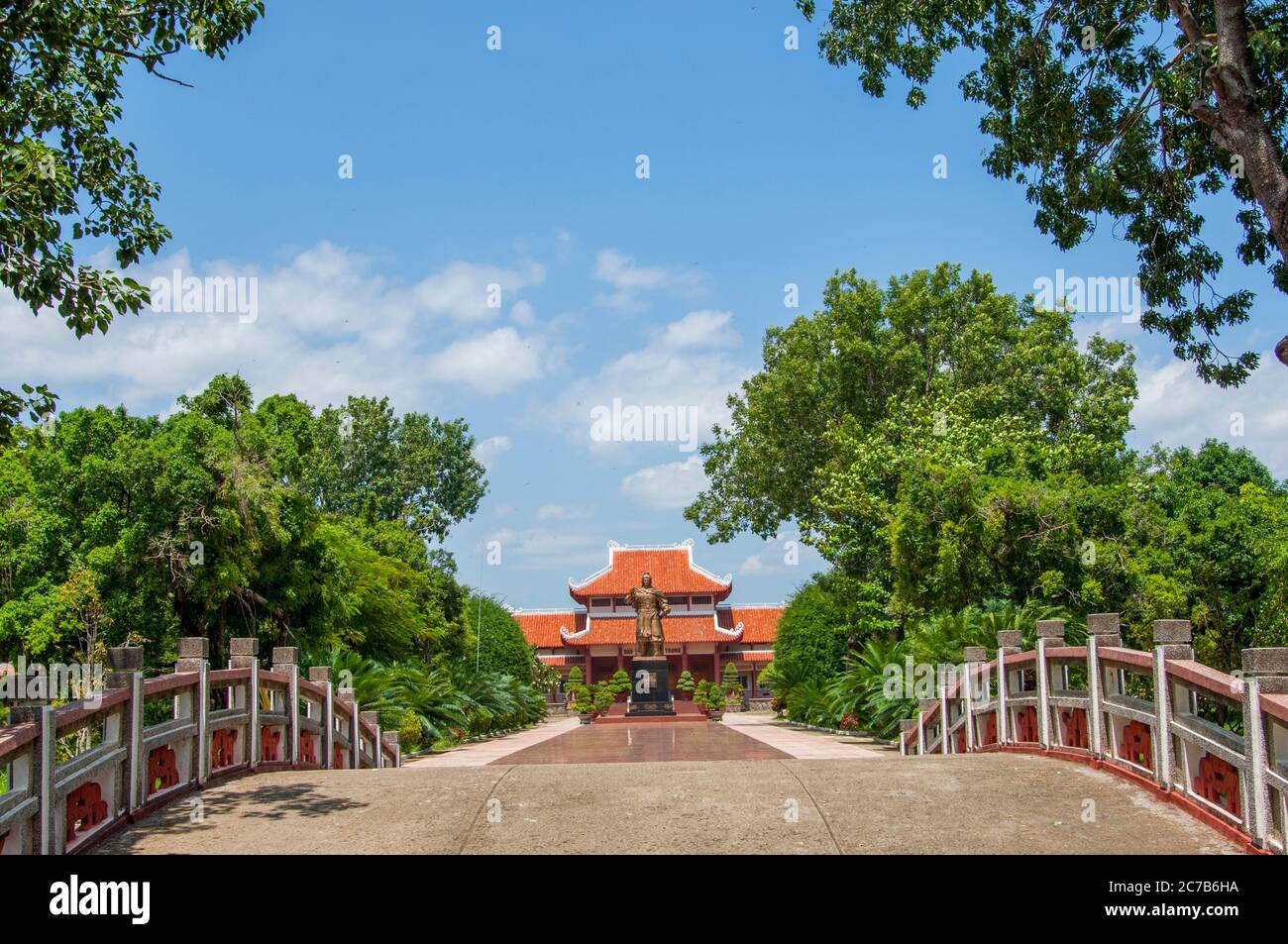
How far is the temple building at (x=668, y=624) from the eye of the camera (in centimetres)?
4769

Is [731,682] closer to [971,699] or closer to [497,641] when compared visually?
[497,641]

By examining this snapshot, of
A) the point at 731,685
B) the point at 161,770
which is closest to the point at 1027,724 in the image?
the point at 161,770

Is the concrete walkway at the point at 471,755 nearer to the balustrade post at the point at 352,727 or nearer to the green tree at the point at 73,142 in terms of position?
the balustrade post at the point at 352,727

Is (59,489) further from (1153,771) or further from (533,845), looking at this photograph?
(1153,771)

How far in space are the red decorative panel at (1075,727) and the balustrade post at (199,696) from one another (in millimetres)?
6862

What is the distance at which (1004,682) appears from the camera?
36.3ft

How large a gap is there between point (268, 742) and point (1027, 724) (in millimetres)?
7021

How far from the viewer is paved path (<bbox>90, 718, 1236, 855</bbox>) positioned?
21.5 feet

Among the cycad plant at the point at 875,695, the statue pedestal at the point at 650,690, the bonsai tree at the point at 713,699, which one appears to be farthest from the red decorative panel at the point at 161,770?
the bonsai tree at the point at 713,699

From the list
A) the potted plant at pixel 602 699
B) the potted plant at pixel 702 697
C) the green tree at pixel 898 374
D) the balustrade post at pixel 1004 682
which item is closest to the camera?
the balustrade post at pixel 1004 682

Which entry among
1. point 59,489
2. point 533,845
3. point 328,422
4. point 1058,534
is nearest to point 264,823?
point 533,845

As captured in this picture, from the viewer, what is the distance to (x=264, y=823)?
7207 mm

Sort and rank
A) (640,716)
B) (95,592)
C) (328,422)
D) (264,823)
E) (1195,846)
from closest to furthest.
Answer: (1195,846) < (264,823) < (95,592) < (640,716) < (328,422)

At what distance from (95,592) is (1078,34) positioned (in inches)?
553
